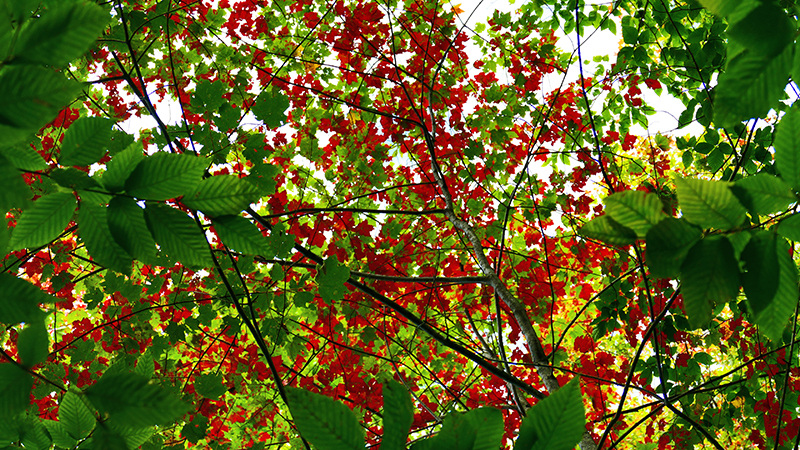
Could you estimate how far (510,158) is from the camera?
456 cm

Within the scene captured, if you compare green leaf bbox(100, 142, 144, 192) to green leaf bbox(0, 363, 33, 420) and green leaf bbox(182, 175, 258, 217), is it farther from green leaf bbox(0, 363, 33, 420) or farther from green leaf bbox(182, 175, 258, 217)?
green leaf bbox(0, 363, 33, 420)

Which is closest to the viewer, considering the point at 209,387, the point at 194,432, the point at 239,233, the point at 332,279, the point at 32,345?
the point at 32,345

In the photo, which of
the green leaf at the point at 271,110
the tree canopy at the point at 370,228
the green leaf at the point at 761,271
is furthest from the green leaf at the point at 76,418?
the green leaf at the point at 271,110

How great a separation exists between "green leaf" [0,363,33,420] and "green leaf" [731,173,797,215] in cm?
79

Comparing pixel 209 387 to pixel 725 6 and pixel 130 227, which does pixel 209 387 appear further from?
pixel 725 6

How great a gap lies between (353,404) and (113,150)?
2418 millimetres

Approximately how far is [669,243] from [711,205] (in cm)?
6

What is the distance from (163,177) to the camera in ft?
1.92

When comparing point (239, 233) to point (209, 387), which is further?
point (209, 387)

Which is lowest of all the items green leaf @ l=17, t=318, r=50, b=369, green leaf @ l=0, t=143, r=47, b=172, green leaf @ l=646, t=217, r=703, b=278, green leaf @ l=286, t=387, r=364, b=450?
green leaf @ l=286, t=387, r=364, b=450

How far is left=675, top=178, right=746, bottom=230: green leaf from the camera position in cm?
48

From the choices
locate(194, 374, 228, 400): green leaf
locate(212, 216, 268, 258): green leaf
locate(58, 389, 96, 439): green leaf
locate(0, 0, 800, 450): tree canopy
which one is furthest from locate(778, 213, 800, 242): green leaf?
locate(194, 374, 228, 400): green leaf

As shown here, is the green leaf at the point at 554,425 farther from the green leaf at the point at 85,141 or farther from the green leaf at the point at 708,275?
the green leaf at the point at 85,141

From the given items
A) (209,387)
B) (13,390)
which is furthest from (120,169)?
(209,387)
